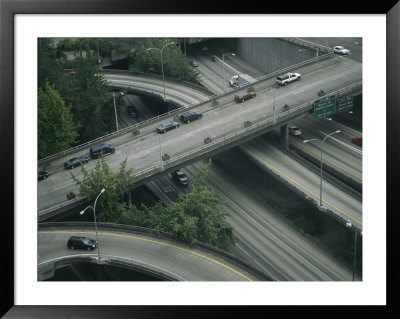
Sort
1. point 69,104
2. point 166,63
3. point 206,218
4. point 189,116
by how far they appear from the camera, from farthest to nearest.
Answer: point 166,63 → point 189,116 → point 69,104 → point 206,218

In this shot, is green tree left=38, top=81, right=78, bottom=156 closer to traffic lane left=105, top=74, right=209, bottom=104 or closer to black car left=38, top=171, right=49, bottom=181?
black car left=38, top=171, right=49, bottom=181

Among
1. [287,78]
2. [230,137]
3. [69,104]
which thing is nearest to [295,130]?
[287,78]

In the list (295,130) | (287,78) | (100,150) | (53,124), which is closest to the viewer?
(53,124)

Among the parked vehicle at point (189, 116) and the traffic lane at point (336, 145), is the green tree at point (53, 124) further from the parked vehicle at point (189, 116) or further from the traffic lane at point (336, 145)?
the traffic lane at point (336, 145)

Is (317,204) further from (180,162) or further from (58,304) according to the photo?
(58,304)

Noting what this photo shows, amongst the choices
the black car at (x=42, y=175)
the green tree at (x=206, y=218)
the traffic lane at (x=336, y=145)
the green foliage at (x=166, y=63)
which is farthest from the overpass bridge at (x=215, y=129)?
the green foliage at (x=166, y=63)

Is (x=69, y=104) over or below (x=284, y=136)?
over

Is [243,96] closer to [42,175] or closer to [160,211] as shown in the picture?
[160,211]

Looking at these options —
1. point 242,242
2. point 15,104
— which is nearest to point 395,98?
point 15,104

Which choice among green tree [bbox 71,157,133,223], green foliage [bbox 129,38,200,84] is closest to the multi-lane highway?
green tree [bbox 71,157,133,223]
